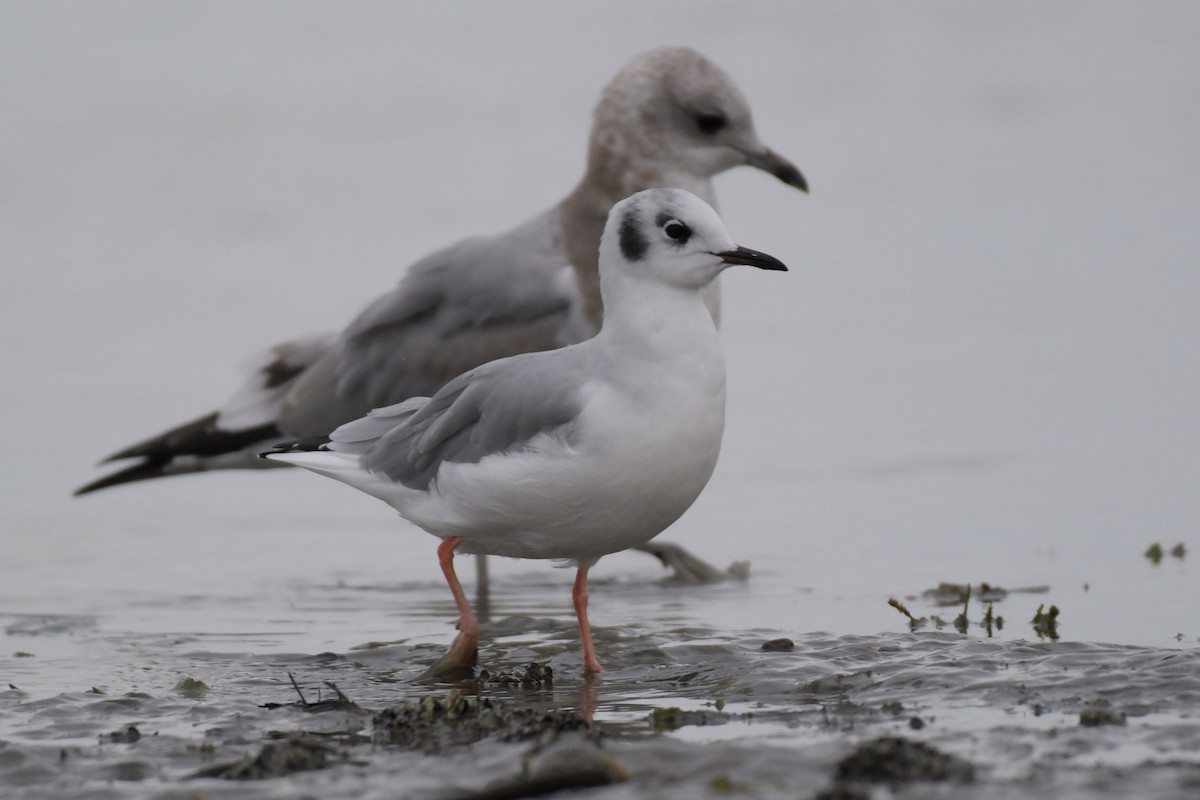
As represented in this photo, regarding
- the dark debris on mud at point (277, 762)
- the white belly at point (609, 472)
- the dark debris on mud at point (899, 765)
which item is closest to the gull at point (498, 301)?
the white belly at point (609, 472)

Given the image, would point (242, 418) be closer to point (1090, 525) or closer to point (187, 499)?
point (187, 499)

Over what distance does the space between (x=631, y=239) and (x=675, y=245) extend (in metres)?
0.12

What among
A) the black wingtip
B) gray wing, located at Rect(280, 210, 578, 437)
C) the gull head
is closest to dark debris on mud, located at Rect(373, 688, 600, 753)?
the black wingtip

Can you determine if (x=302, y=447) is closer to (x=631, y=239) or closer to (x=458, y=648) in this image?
(x=458, y=648)

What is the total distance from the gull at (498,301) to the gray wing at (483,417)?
4.45 ft

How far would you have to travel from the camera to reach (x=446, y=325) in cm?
698

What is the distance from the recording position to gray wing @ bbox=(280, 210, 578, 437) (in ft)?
22.4

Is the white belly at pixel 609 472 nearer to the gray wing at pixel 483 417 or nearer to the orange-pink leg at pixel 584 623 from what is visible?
the gray wing at pixel 483 417

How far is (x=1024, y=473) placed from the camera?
773cm

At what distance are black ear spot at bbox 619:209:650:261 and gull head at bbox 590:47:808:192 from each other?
2.32 m

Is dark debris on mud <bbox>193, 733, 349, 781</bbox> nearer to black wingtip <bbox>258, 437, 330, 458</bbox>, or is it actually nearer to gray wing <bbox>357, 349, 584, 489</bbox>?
gray wing <bbox>357, 349, 584, 489</bbox>

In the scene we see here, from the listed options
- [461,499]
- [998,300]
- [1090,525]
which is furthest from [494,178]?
[461,499]

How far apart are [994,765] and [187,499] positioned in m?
5.26

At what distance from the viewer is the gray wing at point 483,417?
4.86m
